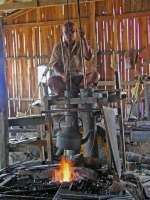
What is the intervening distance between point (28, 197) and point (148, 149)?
4.78 m

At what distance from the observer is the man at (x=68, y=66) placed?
4863 mm

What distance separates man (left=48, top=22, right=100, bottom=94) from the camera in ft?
16.0

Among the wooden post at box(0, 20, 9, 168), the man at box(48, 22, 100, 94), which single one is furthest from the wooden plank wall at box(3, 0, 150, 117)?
the wooden post at box(0, 20, 9, 168)

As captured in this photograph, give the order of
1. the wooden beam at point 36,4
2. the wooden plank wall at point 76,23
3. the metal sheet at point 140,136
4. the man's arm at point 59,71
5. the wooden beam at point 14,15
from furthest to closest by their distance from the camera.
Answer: the wooden beam at point 14,15 < the wooden plank wall at point 76,23 < the metal sheet at point 140,136 < the wooden beam at point 36,4 < the man's arm at point 59,71

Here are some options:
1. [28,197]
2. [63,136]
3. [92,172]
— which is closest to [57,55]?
[63,136]

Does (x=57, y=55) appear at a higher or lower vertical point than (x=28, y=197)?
higher

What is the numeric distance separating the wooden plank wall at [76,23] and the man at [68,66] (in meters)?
5.94

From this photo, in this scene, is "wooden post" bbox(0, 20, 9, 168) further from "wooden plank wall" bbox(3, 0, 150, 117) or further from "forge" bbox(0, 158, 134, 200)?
"wooden plank wall" bbox(3, 0, 150, 117)

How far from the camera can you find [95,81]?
16.4 ft

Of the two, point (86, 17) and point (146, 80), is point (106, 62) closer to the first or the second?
point (86, 17)

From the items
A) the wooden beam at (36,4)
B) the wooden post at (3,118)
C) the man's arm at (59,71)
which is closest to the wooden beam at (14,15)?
the wooden beam at (36,4)

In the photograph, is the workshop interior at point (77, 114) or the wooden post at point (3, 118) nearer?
the workshop interior at point (77, 114)

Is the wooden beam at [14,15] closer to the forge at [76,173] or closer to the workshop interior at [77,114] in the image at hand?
the workshop interior at [77,114]

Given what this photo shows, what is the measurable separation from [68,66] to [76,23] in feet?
24.6
